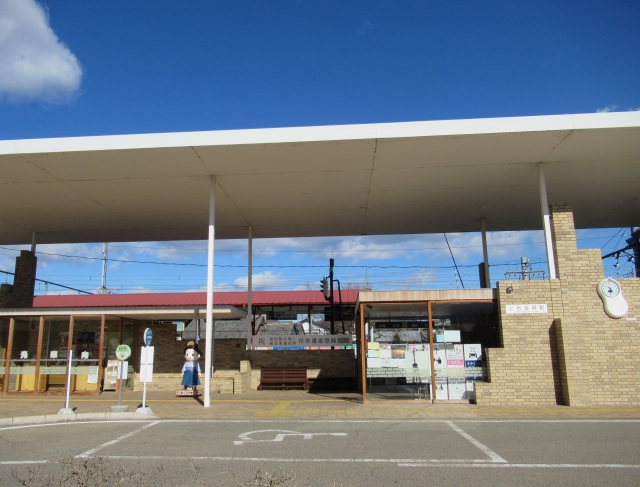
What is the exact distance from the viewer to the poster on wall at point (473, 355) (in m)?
13.1

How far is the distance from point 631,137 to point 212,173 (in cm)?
966

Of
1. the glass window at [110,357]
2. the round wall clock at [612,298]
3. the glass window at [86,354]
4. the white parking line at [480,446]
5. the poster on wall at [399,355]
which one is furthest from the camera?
the glass window at [110,357]

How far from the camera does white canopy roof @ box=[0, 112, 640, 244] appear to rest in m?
11.8

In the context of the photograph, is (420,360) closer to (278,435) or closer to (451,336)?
(451,336)

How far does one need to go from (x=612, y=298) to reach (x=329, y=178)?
7.29 metres

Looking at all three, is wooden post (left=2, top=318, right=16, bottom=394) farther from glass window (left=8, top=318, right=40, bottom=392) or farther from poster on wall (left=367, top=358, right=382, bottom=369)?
poster on wall (left=367, top=358, right=382, bottom=369)

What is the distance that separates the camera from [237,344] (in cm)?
1920

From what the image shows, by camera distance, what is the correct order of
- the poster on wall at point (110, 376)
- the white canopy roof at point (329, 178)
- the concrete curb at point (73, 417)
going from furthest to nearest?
the poster on wall at point (110, 376)
the white canopy roof at point (329, 178)
the concrete curb at point (73, 417)

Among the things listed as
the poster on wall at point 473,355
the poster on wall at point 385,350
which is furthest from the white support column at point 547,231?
the poster on wall at point 385,350

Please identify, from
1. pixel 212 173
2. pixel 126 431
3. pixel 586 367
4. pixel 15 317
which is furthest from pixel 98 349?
pixel 586 367

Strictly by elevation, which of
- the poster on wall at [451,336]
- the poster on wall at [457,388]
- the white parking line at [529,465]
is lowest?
the white parking line at [529,465]

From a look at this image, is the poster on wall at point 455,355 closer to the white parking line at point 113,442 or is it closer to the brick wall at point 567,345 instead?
the brick wall at point 567,345

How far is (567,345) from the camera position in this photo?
1221 cm

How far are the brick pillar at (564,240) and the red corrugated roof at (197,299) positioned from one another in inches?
573
